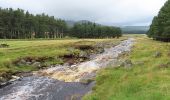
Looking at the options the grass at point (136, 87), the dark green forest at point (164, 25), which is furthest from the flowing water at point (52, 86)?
the dark green forest at point (164, 25)

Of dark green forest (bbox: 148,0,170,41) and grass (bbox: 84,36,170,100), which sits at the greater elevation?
dark green forest (bbox: 148,0,170,41)

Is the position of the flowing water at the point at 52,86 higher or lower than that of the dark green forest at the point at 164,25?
lower

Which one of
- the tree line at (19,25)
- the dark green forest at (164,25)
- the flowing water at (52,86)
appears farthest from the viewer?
the tree line at (19,25)

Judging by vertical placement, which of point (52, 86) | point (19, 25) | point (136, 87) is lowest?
point (52, 86)

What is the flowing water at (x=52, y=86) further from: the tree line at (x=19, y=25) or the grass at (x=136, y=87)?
the tree line at (x=19, y=25)

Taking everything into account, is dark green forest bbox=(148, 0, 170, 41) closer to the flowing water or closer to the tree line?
the flowing water

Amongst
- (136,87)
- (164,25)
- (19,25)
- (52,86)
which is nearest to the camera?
(136,87)

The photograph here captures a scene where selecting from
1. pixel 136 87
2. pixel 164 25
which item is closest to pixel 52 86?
pixel 136 87

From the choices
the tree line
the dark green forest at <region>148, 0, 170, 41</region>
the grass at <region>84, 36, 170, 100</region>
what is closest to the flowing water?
the grass at <region>84, 36, 170, 100</region>

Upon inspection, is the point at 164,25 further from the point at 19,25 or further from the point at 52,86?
the point at 19,25

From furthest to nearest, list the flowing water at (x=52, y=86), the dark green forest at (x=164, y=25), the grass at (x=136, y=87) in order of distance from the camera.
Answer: the dark green forest at (x=164, y=25)
the flowing water at (x=52, y=86)
the grass at (x=136, y=87)

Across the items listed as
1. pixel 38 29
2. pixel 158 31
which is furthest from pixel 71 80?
pixel 38 29

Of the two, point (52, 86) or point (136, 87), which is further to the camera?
point (52, 86)

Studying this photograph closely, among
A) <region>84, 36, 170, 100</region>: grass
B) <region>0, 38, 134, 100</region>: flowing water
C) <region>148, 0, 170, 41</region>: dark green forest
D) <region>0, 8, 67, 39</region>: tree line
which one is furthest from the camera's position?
<region>0, 8, 67, 39</region>: tree line
